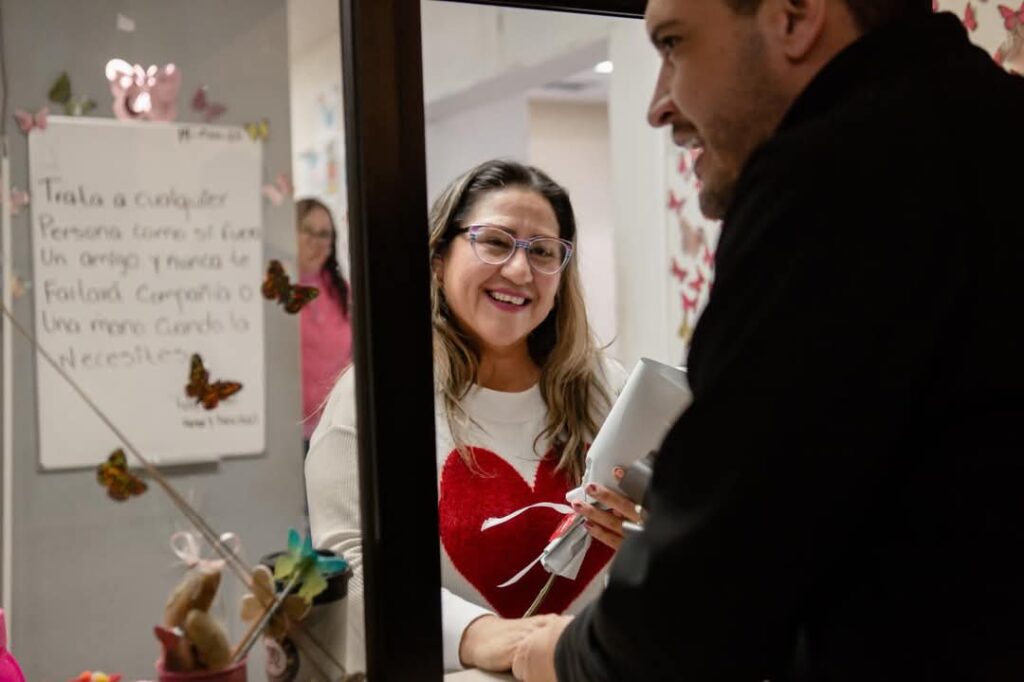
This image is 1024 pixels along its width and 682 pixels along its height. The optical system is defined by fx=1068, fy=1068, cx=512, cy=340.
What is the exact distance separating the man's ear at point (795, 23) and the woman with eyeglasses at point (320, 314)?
19.1 inches

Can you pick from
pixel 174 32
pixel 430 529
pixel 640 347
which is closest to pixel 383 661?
pixel 430 529

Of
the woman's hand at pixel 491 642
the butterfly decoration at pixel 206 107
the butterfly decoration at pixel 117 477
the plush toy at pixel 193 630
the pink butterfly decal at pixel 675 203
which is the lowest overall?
the woman's hand at pixel 491 642

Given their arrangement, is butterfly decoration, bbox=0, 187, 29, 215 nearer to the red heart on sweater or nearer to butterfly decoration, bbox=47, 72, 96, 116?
butterfly decoration, bbox=47, 72, 96, 116

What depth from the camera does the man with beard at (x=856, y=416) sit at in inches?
26.6

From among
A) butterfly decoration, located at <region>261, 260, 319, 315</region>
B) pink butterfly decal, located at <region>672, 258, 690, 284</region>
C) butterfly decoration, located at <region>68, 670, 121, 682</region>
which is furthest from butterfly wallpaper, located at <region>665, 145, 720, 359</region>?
butterfly decoration, located at <region>68, 670, 121, 682</region>

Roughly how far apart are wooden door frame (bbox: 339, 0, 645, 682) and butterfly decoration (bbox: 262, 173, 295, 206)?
0.20ft

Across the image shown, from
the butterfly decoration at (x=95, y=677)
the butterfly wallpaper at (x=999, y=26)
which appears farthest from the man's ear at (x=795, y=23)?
the butterfly wallpaper at (x=999, y=26)

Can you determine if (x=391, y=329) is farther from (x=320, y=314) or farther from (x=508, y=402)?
(x=508, y=402)

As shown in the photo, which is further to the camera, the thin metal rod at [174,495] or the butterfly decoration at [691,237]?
the butterfly decoration at [691,237]

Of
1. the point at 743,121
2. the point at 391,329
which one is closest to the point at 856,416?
the point at 743,121

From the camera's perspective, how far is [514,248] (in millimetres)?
1271

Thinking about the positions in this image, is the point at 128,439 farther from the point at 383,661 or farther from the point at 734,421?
the point at 734,421

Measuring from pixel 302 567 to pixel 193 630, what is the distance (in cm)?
12

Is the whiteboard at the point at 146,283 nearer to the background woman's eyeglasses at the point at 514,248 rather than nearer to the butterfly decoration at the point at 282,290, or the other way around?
the butterfly decoration at the point at 282,290
